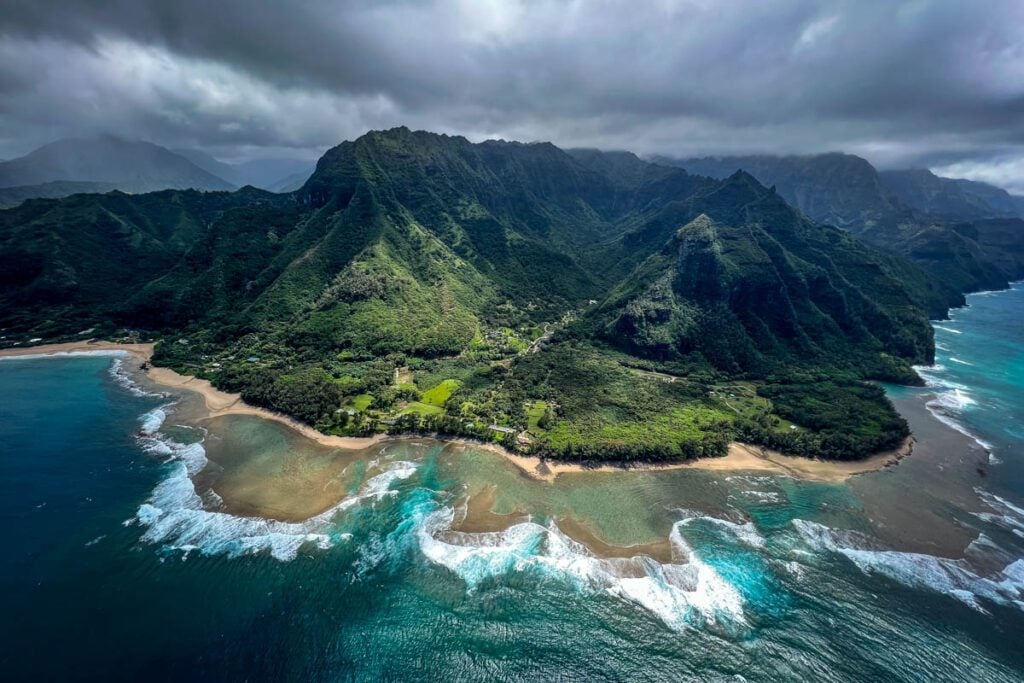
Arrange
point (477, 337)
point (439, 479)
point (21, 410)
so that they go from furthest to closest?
1. point (477, 337)
2. point (21, 410)
3. point (439, 479)

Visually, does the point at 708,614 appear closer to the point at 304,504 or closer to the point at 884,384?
the point at 304,504

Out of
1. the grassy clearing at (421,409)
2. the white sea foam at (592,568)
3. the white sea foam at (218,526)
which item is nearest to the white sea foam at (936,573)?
the white sea foam at (592,568)

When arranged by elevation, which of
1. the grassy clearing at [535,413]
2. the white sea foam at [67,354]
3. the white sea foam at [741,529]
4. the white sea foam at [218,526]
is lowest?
the white sea foam at [741,529]

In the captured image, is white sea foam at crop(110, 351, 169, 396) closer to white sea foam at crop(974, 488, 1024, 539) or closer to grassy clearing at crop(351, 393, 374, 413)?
grassy clearing at crop(351, 393, 374, 413)

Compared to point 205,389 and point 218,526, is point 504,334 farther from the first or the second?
point 218,526

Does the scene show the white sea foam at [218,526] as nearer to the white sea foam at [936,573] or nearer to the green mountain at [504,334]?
the green mountain at [504,334]

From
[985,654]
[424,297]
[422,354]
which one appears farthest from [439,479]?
[424,297]

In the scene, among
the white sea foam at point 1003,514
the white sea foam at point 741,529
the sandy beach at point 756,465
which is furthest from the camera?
the sandy beach at point 756,465

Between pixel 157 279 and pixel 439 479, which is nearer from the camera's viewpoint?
pixel 439 479
